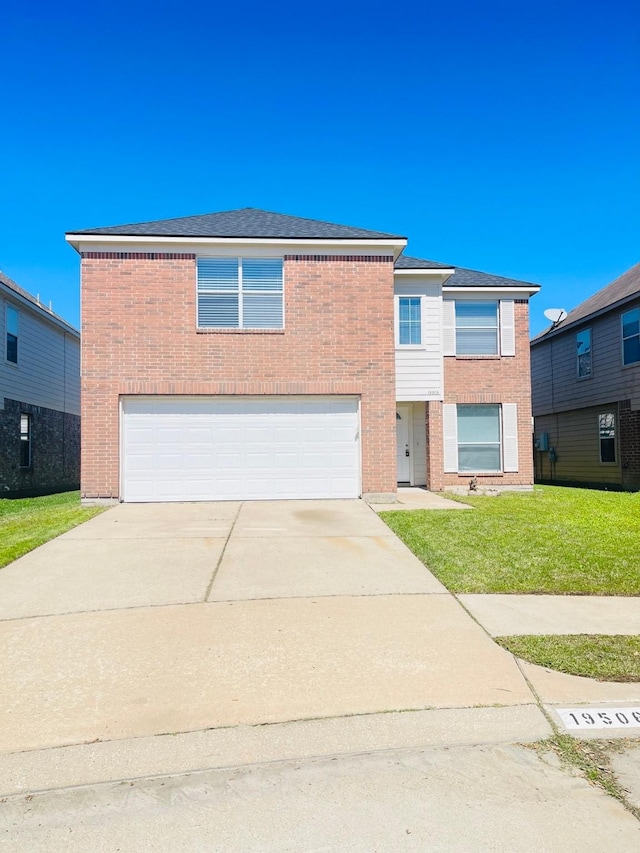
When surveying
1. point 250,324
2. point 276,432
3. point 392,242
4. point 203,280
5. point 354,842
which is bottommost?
point 354,842

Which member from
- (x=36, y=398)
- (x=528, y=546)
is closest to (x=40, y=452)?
(x=36, y=398)

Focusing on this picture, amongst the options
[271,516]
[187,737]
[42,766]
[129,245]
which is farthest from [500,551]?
[129,245]

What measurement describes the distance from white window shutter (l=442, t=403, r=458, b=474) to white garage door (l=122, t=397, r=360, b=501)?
13.4 ft

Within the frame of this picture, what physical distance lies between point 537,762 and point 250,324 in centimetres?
1077

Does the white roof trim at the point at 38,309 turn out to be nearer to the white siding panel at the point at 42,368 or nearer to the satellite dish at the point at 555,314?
the white siding panel at the point at 42,368

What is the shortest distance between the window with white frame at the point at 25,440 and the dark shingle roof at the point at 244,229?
9.44 metres

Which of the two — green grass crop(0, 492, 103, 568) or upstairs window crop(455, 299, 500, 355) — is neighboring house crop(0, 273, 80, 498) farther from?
upstairs window crop(455, 299, 500, 355)

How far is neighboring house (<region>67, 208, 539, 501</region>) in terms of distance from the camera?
40.8 ft

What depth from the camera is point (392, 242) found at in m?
12.8

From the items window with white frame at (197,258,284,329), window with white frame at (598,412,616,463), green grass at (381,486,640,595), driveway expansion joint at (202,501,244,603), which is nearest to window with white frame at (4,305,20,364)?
window with white frame at (197,258,284,329)

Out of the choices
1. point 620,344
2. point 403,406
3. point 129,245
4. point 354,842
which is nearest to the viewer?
point 354,842

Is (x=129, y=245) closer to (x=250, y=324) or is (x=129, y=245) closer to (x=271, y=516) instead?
(x=250, y=324)

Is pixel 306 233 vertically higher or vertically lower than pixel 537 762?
higher

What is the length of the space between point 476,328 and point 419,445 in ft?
11.8
